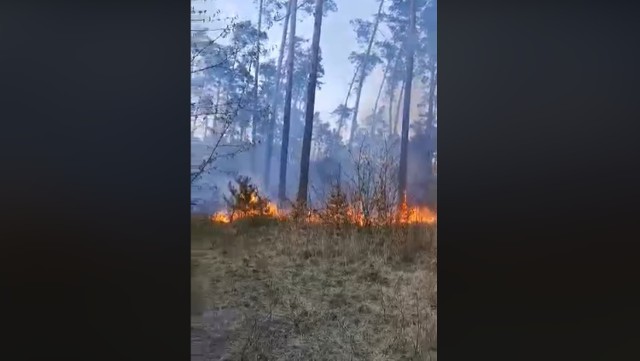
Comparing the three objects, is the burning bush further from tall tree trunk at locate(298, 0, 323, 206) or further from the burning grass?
tall tree trunk at locate(298, 0, 323, 206)

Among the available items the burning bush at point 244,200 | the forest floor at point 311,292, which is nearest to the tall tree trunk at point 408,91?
the forest floor at point 311,292

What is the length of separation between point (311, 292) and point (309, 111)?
0.98 meters

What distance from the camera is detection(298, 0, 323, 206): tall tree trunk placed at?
296 cm

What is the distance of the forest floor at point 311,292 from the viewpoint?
9.52 ft

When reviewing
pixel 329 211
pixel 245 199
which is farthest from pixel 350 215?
pixel 245 199

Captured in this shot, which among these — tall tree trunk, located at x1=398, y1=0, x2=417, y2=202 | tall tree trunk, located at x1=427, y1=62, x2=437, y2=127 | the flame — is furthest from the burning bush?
tall tree trunk, located at x1=427, y1=62, x2=437, y2=127

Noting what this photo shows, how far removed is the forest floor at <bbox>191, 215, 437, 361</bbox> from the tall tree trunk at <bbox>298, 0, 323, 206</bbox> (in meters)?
0.22

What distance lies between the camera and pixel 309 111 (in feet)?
9.78

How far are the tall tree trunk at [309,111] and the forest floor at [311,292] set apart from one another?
222mm
